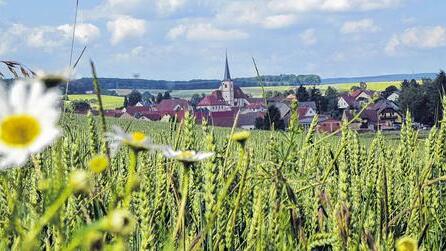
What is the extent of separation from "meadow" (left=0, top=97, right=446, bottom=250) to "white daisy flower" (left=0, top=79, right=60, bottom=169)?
0.11 feet

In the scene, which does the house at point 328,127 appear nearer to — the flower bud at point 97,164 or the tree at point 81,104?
the tree at point 81,104

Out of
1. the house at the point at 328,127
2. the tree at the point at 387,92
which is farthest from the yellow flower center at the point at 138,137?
the tree at the point at 387,92

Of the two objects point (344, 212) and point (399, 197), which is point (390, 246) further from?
point (399, 197)

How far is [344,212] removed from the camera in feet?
3.56

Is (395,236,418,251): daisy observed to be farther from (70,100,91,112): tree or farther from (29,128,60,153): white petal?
(70,100,91,112): tree

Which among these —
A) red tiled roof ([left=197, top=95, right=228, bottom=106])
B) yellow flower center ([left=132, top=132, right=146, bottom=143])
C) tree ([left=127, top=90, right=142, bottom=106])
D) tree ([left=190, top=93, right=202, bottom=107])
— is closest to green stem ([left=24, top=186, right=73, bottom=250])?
yellow flower center ([left=132, top=132, right=146, bottom=143])

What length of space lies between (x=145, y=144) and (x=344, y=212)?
51cm

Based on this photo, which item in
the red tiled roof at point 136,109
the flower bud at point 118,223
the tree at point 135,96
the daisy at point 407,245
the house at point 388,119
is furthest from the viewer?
the red tiled roof at point 136,109

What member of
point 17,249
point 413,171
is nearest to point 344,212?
point 17,249

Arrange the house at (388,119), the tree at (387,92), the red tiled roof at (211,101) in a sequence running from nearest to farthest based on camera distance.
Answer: the tree at (387,92)
the house at (388,119)
the red tiled roof at (211,101)

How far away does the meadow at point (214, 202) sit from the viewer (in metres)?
0.60

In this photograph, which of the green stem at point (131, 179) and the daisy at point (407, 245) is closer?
the green stem at point (131, 179)

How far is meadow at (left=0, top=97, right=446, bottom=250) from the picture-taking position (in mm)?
604

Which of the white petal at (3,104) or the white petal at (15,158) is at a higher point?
the white petal at (3,104)
